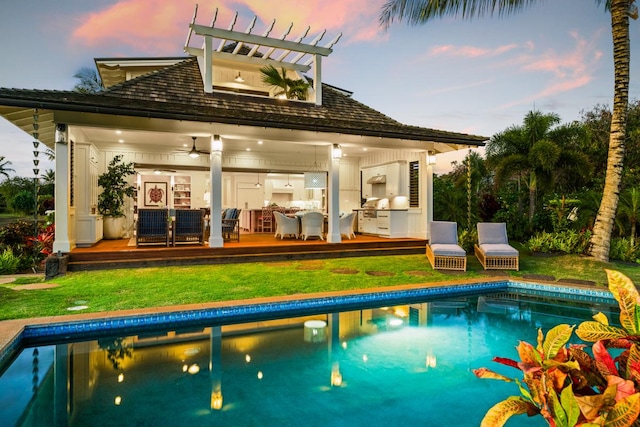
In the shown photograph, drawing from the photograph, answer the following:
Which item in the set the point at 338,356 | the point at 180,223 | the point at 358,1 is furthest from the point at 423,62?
the point at 338,356

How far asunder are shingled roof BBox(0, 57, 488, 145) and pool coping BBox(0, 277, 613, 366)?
15.1ft

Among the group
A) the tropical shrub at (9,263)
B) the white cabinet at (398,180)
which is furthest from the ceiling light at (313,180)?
the tropical shrub at (9,263)

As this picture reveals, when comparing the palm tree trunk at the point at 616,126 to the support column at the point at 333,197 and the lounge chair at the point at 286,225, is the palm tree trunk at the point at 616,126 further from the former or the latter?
the lounge chair at the point at 286,225

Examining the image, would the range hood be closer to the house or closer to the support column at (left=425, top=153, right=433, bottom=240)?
the house

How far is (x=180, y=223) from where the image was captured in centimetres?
909

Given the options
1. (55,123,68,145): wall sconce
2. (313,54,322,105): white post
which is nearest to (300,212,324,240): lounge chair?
(313,54,322,105): white post

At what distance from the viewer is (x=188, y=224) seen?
360 inches

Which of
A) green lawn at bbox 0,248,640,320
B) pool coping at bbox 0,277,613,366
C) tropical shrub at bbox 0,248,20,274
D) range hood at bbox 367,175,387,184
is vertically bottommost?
pool coping at bbox 0,277,613,366

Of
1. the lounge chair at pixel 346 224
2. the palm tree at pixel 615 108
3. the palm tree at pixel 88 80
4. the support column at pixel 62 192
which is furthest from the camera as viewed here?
the palm tree at pixel 88 80

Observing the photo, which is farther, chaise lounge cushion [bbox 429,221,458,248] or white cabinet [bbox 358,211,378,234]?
white cabinet [bbox 358,211,378,234]

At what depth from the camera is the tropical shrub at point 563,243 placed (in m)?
9.60

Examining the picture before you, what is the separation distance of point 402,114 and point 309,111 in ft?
42.3

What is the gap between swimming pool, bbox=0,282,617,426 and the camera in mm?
3109

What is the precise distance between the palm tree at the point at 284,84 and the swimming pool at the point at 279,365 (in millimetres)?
8723
